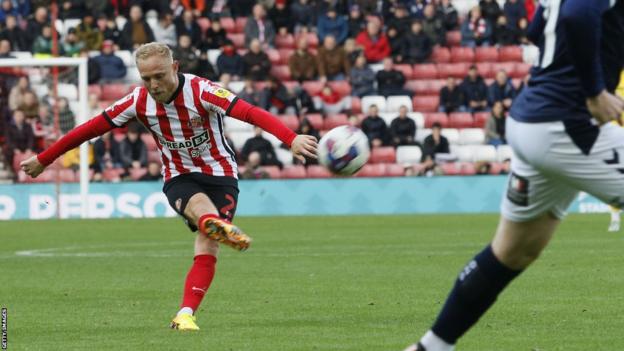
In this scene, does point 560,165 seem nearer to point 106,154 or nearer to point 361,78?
point 106,154

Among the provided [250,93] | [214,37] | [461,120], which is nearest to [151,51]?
[250,93]

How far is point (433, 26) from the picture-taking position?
2973 centimetres

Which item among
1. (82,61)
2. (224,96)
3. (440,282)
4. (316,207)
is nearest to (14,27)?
(82,61)

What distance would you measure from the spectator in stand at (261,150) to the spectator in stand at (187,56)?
222 centimetres

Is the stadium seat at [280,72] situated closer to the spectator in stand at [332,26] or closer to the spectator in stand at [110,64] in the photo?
the spectator in stand at [332,26]


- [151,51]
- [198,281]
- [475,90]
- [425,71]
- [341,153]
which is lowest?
[425,71]

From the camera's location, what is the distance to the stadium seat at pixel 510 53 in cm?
2991

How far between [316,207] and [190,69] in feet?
14.3

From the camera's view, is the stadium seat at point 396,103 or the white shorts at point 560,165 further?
the stadium seat at point 396,103

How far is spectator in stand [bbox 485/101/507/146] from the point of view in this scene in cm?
2703

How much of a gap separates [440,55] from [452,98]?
6.31 feet

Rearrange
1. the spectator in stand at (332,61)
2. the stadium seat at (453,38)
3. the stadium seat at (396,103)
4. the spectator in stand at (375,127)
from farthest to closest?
the stadium seat at (453,38)
the stadium seat at (396,103)
the spectator in stand at (332,61)
the spectator in stand at (375,127)

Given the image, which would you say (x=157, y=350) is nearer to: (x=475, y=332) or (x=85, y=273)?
(x=475, y=332)

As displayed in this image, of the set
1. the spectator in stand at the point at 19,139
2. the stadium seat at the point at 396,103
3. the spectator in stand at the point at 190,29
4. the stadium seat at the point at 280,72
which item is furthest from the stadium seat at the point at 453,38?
the spectator in stand at the point at 19,139
